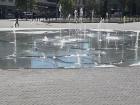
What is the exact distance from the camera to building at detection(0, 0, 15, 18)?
97.0 meters

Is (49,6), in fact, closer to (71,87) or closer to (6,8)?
(6,8)

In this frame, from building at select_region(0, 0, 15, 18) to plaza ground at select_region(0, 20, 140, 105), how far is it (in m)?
85.5

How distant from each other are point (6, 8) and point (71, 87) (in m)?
92.2

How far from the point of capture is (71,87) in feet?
31.8

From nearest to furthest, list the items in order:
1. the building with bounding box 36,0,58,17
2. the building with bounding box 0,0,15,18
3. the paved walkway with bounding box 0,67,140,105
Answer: the paved walkway with bounding box 0,67,140,105 < the building with bounding box 0,0,15,18 < the building with bounding box 36,0,58,17

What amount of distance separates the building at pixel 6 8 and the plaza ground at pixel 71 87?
85.5m

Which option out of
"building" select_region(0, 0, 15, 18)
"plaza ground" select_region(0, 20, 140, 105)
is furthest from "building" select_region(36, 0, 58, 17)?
"plaza ground" select_region(0, 20, 140, 105)

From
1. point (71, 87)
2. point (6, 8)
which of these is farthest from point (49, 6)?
point (71, 87)

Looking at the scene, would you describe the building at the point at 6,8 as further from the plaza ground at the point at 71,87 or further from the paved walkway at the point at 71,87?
the paved walkway at the point at 71,87

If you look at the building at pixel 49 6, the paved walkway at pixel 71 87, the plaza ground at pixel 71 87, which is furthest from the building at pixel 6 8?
the paved walkway at pixel 71 87

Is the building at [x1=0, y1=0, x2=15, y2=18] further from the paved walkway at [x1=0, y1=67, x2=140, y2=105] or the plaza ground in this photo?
the paved walkway at [x1=0, y1=67, x2=140, y2=105]

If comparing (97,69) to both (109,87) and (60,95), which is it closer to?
(109,87)

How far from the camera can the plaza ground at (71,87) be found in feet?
27.2

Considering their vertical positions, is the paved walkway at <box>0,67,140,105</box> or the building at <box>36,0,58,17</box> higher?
the building at <box>36,0,58,17</box>
